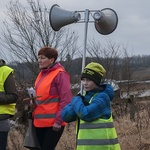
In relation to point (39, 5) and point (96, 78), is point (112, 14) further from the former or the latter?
point (39, 5)

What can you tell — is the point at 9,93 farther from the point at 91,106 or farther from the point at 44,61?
the point at 91,106

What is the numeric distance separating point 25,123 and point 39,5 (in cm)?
738

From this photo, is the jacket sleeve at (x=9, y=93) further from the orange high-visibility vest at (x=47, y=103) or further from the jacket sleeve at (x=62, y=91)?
the jacket sleeve at (x=62, y=91)

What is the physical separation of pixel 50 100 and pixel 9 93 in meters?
0.49

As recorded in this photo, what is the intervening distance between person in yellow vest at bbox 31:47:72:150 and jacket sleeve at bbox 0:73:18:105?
0.25 meters

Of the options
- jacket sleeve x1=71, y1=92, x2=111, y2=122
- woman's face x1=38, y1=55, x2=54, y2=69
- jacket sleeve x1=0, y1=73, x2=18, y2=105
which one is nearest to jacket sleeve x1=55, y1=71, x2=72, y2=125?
woman's face x1=38, y1=55, x2=54, y2=69

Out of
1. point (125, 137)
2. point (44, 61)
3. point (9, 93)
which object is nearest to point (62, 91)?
point (44, 61)

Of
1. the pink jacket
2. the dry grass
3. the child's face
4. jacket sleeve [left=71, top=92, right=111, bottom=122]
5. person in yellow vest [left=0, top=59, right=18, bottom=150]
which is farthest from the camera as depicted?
the dry grass

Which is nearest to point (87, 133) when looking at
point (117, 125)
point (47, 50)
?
point (47, 50)

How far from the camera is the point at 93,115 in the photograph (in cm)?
380

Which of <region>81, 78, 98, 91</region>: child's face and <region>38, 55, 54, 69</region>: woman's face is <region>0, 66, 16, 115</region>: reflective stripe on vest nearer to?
<region>38, 55, 54, 69</region>: woman's face

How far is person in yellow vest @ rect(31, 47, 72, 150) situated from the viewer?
4.68 m

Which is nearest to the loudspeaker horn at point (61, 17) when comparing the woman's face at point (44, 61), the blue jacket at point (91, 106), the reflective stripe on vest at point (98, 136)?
the woman's face at point (44, 61)

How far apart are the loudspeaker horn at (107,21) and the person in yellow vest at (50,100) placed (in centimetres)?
63
